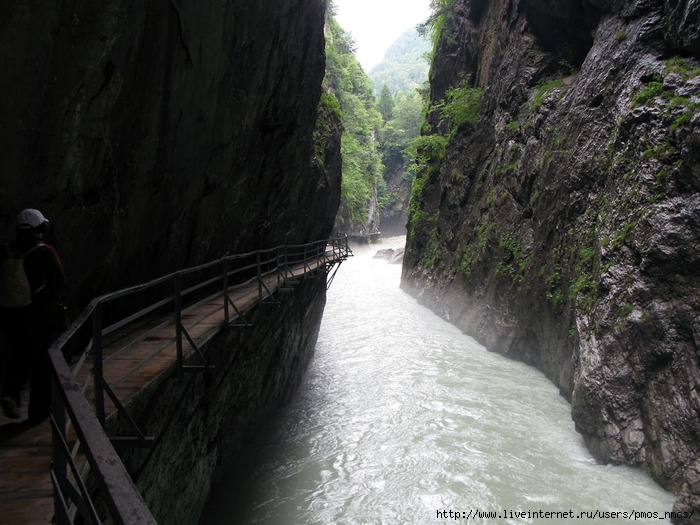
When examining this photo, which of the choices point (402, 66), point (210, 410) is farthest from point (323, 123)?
point (402, 66)

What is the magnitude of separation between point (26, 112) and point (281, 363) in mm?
7648

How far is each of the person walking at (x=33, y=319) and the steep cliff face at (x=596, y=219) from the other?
7.12 m

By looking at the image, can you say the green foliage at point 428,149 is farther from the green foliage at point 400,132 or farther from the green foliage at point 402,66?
the green foliage at point 402,66

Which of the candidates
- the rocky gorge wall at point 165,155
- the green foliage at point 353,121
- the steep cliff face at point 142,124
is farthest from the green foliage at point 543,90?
the green foliage at point 353,121

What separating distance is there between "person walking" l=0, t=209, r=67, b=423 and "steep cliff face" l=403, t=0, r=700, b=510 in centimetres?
712

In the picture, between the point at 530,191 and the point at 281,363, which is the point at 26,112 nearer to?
the point at 281,363

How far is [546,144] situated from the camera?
13.0 m

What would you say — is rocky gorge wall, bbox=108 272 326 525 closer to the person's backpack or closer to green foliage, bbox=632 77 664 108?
the person's backpack

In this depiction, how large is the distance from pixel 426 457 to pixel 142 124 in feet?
21.9

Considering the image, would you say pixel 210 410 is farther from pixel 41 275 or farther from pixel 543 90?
pixel 543 90

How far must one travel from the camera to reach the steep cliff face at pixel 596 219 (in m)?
6.96

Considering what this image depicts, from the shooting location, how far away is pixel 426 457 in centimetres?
804

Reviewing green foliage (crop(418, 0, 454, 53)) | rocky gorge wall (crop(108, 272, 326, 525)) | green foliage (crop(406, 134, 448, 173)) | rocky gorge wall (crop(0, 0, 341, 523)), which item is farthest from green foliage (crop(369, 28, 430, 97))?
rocky gorge wall (crop(108, 272, 326, 525))

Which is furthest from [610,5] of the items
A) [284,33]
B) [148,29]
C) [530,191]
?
[148,29]
